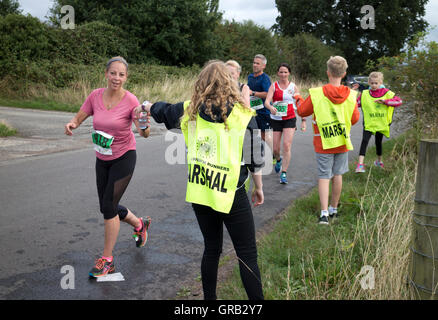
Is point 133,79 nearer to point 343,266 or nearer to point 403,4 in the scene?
point 343,266

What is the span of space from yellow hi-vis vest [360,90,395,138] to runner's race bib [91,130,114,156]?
5567 millimetres

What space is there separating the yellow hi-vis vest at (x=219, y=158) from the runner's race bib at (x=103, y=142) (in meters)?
1.32

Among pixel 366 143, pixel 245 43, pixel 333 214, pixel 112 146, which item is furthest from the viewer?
pixel 245 43

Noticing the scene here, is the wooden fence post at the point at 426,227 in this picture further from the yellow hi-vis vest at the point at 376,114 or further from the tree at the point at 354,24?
the tree at the point at 354,24

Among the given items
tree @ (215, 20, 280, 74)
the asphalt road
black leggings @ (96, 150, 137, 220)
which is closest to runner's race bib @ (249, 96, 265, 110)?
the asphalt road

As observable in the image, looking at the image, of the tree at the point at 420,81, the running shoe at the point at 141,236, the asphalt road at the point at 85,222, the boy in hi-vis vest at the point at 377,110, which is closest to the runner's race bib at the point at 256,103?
the asphalt road at the point at 85,222

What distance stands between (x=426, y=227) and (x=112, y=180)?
2.65 meters

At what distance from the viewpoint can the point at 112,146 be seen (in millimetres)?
4336

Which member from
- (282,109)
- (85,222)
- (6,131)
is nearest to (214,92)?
(85,222)

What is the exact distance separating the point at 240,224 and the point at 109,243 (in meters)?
1.61

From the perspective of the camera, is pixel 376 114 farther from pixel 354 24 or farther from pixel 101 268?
pixel 354 24
